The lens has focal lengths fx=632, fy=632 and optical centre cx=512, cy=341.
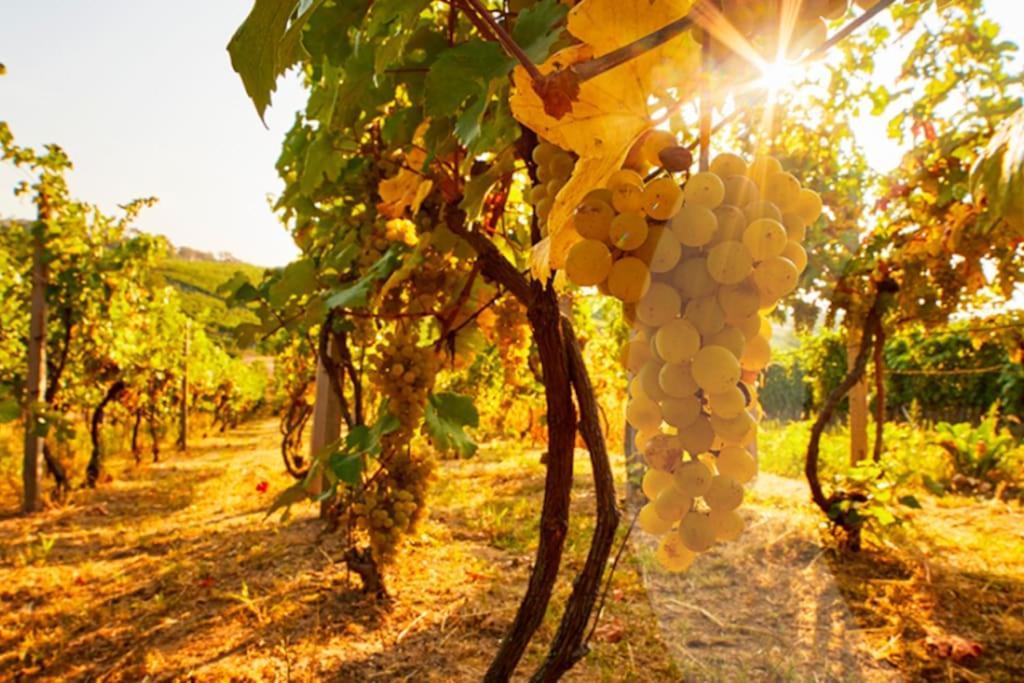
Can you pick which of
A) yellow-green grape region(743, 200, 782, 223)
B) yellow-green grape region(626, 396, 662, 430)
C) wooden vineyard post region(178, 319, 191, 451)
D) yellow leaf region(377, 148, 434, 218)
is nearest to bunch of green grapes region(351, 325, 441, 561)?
yellow leaf region(377, 148, 434, 218)

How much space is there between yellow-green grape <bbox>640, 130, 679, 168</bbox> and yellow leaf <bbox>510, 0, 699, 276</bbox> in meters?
0.06

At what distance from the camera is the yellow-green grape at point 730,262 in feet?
1.74

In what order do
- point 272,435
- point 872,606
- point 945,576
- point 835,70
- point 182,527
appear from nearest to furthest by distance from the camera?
point 872,606, point 945,576, point 835,70, point 182,527, point 272,435

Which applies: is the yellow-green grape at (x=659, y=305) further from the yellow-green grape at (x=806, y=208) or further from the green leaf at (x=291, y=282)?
the green leaf at (x=291, y=282)

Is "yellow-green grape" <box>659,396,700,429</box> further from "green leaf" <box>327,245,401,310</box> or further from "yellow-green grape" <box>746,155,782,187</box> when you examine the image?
"green leaf" <box>327,245,401,310</box>

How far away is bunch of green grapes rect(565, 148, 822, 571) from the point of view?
53cm

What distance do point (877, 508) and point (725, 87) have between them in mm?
3539

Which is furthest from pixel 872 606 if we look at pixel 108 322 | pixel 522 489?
pixel 108 322

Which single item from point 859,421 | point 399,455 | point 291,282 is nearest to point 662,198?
point 291,282

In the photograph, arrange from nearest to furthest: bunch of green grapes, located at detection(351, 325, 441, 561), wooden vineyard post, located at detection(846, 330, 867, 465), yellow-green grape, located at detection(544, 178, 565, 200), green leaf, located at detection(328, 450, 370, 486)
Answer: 1. yellow-green grape, located at detection(544, 178, 565, 200)
2. green leaf, located at detection(328, 450, 370, 486)
3. bunch of green grapes, located at detection(351, 325, 441, 561)
4. wooden vineyard post, located at detection(846, 330, 867, 465)

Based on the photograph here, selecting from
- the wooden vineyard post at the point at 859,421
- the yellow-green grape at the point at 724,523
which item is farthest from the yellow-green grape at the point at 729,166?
the wooden vineyard post at the point at 859,421

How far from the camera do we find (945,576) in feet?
10.7

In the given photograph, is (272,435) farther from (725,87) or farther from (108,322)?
(725,87)

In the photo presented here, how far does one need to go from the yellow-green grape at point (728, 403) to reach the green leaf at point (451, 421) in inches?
40.6
